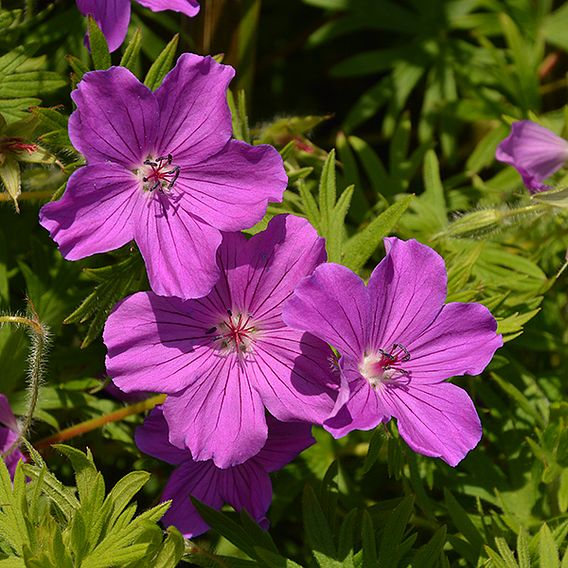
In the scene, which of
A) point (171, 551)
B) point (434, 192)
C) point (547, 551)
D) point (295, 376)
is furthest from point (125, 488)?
point (434, 192)

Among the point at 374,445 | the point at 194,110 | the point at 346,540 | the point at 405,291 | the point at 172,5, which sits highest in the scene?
the point at 172,5

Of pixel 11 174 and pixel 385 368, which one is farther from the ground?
pixel 11 174

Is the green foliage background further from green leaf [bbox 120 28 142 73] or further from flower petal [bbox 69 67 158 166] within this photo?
flower petal [bbox 69 67 158 166]

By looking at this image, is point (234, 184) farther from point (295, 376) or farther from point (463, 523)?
point (463, 523)

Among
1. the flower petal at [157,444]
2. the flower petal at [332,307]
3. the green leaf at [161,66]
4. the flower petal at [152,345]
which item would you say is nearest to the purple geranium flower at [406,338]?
the flower petal at [332,307]

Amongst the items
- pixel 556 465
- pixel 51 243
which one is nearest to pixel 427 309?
pixel 556 465

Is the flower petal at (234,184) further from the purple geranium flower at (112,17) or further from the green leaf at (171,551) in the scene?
the green leaf at (171,551)
